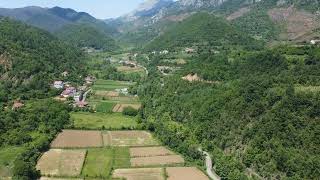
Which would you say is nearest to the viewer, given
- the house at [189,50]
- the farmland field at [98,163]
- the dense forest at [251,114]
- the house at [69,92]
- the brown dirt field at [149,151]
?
the farmland field at [98,163]

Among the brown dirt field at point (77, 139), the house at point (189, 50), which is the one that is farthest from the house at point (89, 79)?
the brown dirt field at point (77, 139)

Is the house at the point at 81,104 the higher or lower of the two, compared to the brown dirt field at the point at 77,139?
lower

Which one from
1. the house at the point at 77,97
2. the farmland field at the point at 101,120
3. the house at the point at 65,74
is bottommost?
the house at the point at 65,74

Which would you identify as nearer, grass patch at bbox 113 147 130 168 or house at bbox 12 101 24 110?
grass patch at bbox 113 147 130 168

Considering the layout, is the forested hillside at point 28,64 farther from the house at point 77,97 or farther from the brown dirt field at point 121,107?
the brown dirt field at point 121,107

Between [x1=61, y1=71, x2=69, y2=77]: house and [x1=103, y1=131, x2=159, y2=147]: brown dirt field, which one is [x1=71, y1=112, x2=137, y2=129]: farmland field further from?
[x1=61, y1=71, x2=69, y2=77]: house

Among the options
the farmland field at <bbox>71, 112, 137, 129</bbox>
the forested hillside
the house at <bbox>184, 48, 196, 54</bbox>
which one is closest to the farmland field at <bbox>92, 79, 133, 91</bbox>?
the forested hillside
